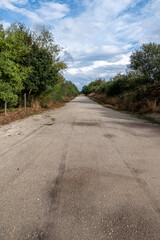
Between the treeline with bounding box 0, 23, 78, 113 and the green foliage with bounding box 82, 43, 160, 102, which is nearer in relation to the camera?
the treeline with bounding box 0, 23, 78, 113

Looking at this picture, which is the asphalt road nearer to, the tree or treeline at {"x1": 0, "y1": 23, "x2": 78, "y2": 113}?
treeline at {"x1": 0, "y1": 23, "x2": 78, "y2": 113}

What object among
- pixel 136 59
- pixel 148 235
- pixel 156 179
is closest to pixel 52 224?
pixel 148 235

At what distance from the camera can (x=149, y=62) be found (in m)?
23.2

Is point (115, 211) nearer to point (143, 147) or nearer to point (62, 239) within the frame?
point (62, 239)

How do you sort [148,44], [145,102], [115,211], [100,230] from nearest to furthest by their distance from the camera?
[100,230] → [115,211] → [145,102] → [148,44]

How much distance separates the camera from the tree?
22.3 m

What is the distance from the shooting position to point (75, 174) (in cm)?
286

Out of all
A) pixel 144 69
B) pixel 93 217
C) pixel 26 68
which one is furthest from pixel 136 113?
pixel 144 69

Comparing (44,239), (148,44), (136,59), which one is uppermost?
(148,44)

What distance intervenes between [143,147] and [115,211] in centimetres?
267

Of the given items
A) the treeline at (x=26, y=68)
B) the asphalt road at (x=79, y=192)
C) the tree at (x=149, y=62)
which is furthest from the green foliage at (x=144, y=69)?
the asphalt road at (x=79, y=192)

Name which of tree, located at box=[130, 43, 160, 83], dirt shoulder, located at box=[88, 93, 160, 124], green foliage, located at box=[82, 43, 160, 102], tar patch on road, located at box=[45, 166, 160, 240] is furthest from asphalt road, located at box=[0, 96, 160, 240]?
tree, located at box=[130, 43, 160, 83]

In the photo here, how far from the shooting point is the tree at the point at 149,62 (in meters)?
22.3

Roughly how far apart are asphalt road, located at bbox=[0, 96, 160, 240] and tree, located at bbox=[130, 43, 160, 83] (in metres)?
21.5
